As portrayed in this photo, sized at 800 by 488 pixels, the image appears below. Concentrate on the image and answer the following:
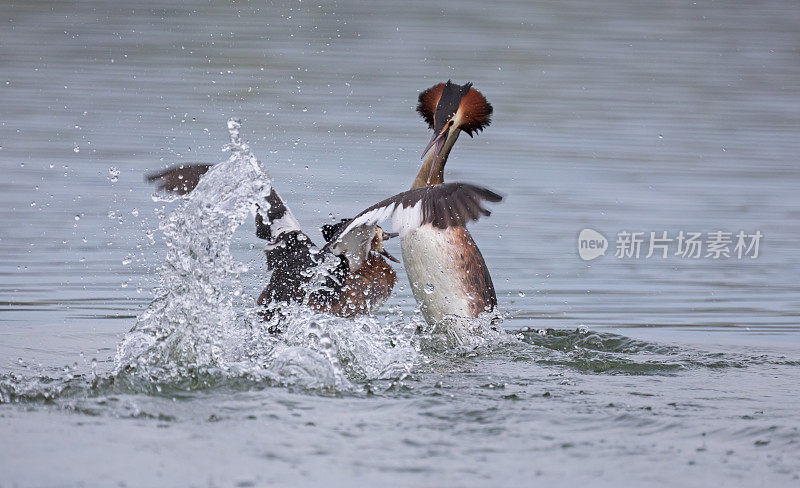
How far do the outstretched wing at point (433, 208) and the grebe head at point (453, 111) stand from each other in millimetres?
1067

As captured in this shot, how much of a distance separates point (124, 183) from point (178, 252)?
180 inches

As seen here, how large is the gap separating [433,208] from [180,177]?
1.89m

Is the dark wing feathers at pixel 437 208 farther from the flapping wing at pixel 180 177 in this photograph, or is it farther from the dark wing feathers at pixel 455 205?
the flapping wing at pixel 180 177

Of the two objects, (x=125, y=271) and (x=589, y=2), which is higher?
(x=589, y=2)

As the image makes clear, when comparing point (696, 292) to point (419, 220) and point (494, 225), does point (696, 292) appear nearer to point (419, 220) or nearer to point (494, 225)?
point (494, 225)

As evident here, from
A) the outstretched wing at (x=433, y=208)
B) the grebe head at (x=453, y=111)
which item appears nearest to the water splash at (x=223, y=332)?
the outstretched wing at (x=433, y=208)

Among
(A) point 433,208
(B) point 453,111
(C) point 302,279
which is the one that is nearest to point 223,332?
(C) point 302,279

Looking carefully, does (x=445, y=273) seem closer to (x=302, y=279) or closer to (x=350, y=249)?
(x=350, y=249)

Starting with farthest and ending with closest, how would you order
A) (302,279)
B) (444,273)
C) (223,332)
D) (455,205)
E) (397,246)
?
(397,246), (444,273), (302,279), (455,205), (223,332)

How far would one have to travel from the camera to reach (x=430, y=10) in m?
17.1

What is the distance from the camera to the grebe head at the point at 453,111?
22.9 ft

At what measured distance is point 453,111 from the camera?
22.9ft

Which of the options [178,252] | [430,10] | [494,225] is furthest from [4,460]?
[430,10]

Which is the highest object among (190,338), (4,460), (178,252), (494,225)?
(494,225)
